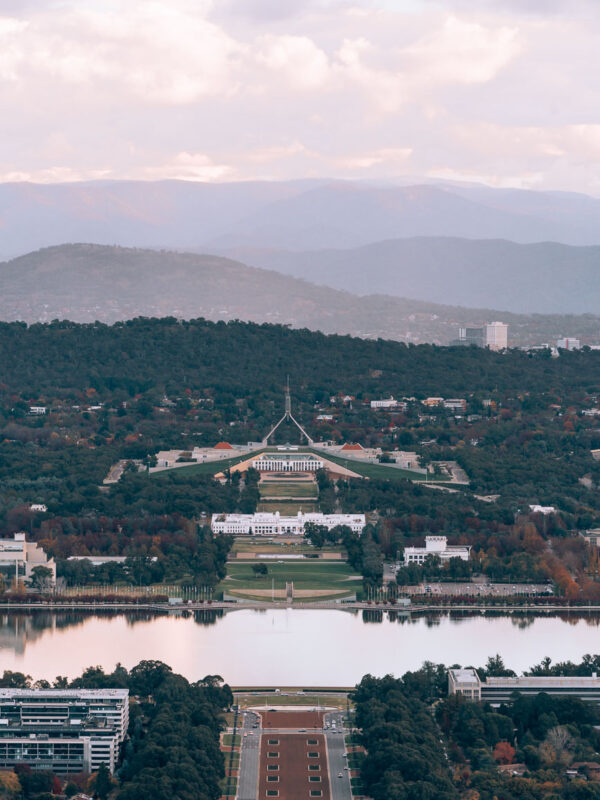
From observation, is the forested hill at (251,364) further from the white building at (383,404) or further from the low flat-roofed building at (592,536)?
the low flat-roofed building at (592,536)

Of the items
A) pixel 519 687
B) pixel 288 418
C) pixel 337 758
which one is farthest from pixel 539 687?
pixel 288 418

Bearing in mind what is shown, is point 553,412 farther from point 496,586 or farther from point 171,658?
point 171,658

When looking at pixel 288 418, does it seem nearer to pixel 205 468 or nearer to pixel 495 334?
pixel 205 468

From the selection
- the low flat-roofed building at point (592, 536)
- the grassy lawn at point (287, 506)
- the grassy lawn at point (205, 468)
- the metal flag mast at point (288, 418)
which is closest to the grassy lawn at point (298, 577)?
the low flat-roofed building at point (592, 536)

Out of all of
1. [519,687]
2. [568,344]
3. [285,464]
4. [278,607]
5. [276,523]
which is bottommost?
[519,687]

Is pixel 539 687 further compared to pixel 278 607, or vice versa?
pixel 278 607

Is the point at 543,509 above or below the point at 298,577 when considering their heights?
above

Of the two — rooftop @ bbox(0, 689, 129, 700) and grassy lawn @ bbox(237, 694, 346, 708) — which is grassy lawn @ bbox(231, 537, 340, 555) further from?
rooftop @ bbox(0, 689, 129, 700)
